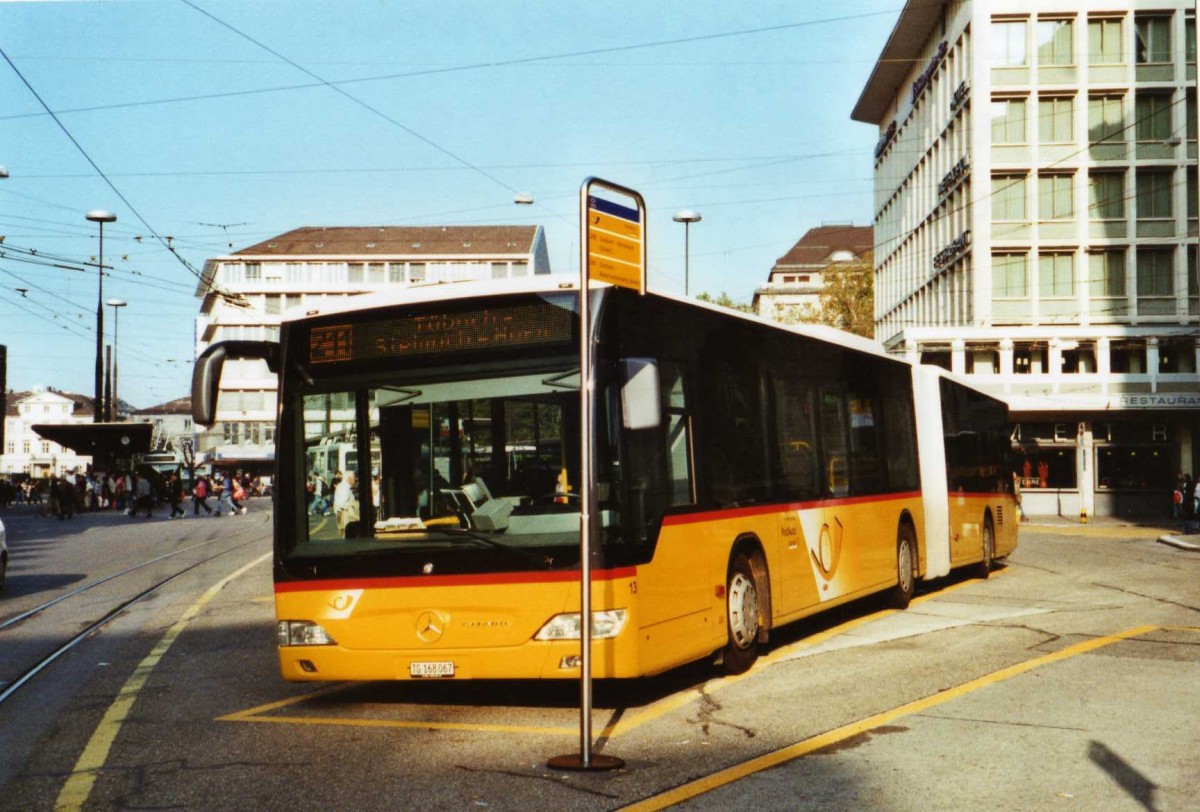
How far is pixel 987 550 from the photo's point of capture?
21031mm

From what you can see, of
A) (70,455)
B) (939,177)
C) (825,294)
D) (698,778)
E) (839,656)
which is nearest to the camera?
(698,778)

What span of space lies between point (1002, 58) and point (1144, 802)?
53.6 m

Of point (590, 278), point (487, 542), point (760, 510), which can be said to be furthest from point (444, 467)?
point (760, 510)

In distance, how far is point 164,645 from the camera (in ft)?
43.4

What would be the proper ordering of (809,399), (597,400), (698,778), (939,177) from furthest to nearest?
(939,177)
(809,399)
(597,400)
(698,778)

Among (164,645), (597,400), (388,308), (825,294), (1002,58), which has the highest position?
(1002,58)

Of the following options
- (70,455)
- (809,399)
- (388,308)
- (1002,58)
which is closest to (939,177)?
(1002,58)

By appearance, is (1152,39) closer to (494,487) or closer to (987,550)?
(987,550)

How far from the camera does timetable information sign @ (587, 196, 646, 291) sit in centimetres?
751

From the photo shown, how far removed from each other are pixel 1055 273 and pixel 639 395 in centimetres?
5027

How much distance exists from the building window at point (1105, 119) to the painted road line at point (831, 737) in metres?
47.4

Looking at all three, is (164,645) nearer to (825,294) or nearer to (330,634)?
(330,634)

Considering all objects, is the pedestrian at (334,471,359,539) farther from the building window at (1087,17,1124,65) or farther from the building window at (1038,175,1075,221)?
the building window at (1087,17,1124,65)

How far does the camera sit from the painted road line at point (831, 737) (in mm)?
6633
